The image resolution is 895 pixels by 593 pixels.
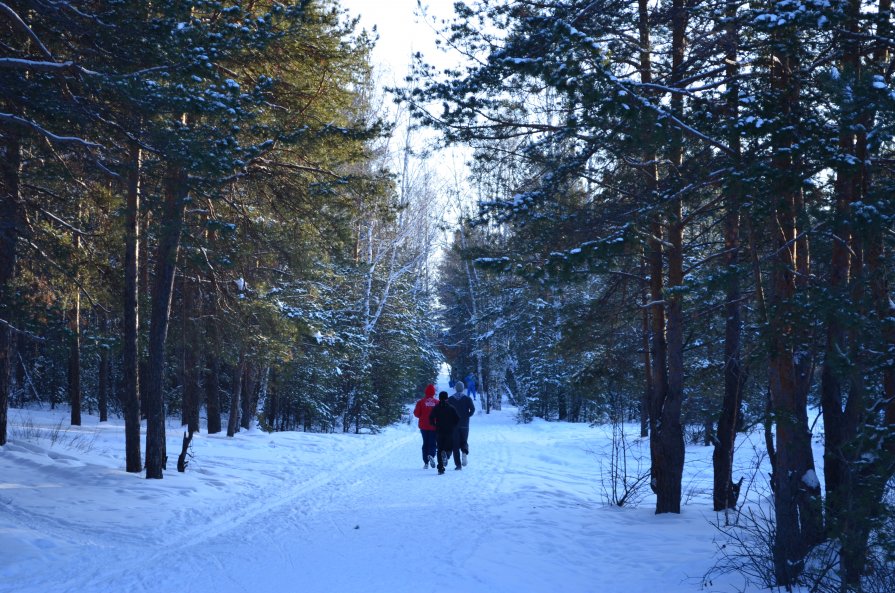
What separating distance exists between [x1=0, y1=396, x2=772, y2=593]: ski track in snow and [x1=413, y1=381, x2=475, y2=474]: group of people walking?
24.0 inches

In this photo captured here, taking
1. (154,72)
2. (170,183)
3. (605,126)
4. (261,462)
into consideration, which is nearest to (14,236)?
(170,183)

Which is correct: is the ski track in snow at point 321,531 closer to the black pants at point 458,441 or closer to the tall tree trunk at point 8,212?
the black pants at point 458,441

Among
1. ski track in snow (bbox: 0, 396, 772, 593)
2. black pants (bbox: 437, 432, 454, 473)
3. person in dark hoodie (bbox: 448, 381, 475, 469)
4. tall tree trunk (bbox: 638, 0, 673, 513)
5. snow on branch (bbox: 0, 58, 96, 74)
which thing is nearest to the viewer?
ski track in snow (bbox: 0, 396, 772, 593)

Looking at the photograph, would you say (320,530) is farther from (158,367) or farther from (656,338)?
(656,338)

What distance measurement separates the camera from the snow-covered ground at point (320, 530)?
22.9 ft

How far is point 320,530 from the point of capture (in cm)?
930

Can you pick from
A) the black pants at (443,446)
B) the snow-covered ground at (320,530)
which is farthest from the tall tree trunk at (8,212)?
the black pants at (443,446)

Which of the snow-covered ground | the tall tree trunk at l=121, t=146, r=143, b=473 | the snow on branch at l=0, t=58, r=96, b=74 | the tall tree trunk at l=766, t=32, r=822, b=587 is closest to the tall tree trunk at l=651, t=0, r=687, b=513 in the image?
the snow-covered ground

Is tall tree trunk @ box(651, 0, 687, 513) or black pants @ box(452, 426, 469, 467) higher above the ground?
tall tree trunk @ box(651, 0, 687, 513)

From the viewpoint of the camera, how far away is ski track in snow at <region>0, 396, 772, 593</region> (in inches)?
275

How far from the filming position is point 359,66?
14.1m

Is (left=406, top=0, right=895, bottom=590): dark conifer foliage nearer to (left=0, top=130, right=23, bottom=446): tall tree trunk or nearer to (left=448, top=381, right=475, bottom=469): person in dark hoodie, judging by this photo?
(left=448, top=381, right=475, bottom=469): person in dark hoodie

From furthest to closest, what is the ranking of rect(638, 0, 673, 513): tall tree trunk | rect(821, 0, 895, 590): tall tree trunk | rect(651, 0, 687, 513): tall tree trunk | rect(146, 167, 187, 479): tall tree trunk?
rect(146, 167, 187, 479): tall tree trunk < rect(651, 0, 687, 513): tall tree trunk < rect(638, 0, 673, 513): tall tree trunk < rect(821, 0, 895, 590): tall tree trunk

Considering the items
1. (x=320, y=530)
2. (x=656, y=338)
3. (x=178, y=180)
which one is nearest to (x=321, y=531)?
(x=320, y=530)
